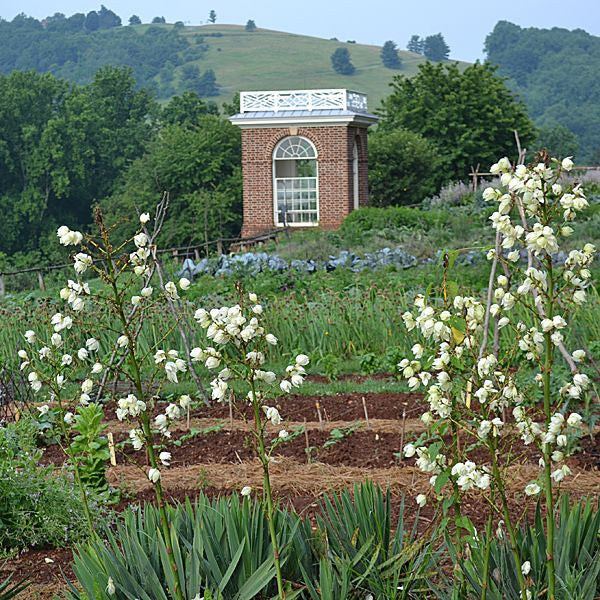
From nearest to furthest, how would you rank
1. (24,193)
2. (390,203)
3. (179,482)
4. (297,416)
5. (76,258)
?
(76,258) → (179,482) → (297,416) → (390,203) → (24,193)

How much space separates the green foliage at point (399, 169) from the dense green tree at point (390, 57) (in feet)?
280

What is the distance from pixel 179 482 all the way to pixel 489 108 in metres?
32.7

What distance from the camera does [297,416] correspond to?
8.23 meters

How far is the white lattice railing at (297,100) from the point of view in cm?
2928

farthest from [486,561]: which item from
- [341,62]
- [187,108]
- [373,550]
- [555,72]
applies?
[555,72]

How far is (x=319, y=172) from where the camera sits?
96.1 feet

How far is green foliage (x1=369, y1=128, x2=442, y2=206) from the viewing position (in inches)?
1289

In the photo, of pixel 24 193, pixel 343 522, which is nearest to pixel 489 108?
pixel 24 193

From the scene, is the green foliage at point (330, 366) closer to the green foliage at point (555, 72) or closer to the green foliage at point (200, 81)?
the green foliage at point (555, 72)

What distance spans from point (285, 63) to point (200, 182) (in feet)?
267

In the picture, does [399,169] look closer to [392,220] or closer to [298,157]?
[298,157]

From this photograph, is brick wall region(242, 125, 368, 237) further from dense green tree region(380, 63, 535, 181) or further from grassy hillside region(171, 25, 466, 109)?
grassy hillside region(171, 25, 466, 109)

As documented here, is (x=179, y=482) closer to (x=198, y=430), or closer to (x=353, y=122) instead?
(x=198, y=430)

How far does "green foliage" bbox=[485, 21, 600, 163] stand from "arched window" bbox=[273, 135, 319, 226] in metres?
53.3
